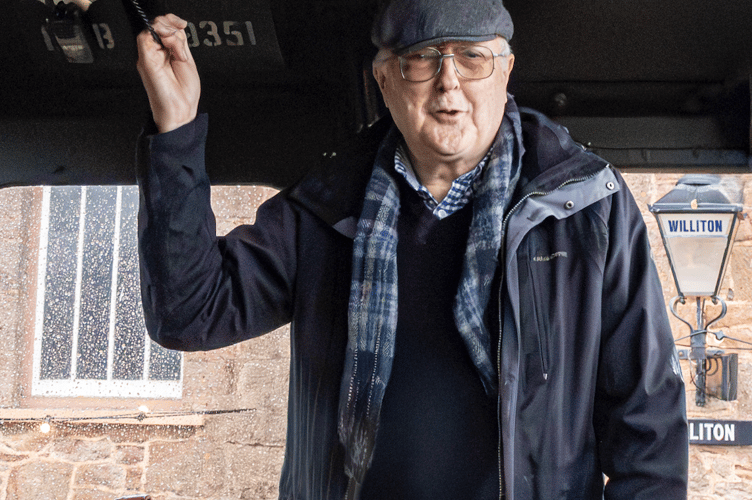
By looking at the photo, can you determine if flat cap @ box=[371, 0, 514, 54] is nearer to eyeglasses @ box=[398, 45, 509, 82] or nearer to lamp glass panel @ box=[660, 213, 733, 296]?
eyeglasses @ box=[398, 45, 509, 82]

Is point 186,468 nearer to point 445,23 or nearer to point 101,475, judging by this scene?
point 101,475

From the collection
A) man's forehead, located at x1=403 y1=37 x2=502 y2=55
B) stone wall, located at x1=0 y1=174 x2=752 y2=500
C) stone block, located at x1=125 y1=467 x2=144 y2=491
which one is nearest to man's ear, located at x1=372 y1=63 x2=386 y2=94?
man's forehead, located at x1=403 y1=37 x2=502 y2=55

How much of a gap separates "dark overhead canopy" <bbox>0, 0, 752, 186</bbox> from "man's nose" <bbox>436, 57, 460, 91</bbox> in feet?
1.67

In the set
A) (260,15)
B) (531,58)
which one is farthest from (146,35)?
(531,58)

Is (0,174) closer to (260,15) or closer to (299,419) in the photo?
(260,15)

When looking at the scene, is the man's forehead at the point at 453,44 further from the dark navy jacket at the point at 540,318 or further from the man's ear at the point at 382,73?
the dark navy jacket at the point at 540,318

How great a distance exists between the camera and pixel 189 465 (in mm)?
3740

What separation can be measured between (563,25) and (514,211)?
0.67 m

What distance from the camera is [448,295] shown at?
1113 millimetres

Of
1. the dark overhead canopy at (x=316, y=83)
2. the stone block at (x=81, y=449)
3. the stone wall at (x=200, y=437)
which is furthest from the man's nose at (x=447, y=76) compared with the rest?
the stone block at (x=81, y=449)

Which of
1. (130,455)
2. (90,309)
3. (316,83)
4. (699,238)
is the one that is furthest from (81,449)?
(699,238)

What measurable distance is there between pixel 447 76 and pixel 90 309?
12.3 ft

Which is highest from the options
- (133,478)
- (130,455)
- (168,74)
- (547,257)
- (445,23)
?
(445,23)

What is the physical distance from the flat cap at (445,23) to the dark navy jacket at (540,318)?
8.7 inches
